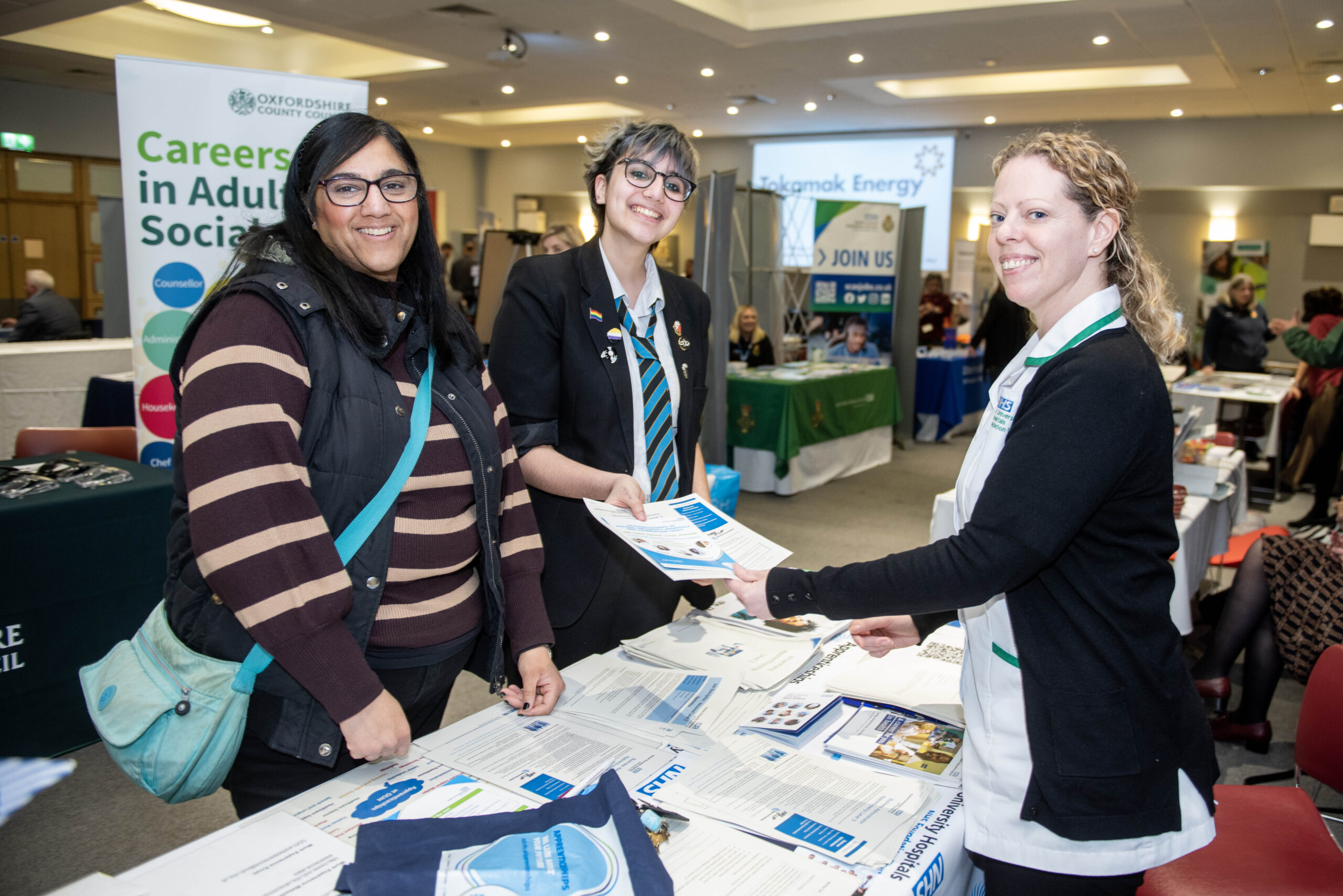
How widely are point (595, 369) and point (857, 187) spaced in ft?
38.2

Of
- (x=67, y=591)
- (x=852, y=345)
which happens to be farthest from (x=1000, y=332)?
(x=67, y=591)

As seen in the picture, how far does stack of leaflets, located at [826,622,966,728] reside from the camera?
4.89 ft

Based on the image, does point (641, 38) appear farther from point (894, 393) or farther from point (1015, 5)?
point (894, 393)

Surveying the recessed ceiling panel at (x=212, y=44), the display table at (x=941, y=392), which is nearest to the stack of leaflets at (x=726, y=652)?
the display table at (x=941, y=392)

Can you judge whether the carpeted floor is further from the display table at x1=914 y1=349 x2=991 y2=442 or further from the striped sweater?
the display table at x1=914 y1=349 x2=991 y2=442

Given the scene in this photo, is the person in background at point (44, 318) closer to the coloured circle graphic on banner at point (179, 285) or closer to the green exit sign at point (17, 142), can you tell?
the coloured circle graphic on banner at point (179, 285)

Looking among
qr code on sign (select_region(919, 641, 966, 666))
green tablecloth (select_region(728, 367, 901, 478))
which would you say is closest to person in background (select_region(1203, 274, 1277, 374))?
green tablecloth (select_region(728, 367, 901, 478))

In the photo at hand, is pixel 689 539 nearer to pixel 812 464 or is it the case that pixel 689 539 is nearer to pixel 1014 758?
pixel 1014 758

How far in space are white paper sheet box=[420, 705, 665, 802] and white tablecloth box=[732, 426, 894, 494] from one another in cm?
527

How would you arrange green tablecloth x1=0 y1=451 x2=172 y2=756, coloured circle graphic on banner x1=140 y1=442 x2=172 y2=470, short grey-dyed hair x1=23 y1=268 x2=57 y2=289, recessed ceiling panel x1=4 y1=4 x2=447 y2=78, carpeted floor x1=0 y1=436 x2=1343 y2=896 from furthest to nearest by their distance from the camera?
recessed ceiling panel x1=4 y1=4 x2=447 y2=78
short grey-dyed hair x1=23 y1=268 x2=57 y2=289
coloured circle graphic on banner x1=140 y1=442 x2=172 y2=470
green tablecloth x1=0 y1=451 x2=172 y2=756
carpeted floor x1=0 y1=436 x2=1343 y2=896

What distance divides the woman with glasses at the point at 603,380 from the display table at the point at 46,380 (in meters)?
4.73

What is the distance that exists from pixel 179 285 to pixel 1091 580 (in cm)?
320

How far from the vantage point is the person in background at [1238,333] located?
8.26m

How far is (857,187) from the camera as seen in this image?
12.5m
